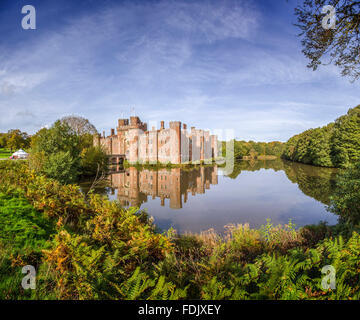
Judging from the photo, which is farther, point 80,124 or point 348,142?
point 80,124

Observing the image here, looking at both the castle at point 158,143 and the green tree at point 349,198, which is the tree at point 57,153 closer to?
the green tree at point 349,198

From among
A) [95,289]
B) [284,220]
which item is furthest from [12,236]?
[284,220]

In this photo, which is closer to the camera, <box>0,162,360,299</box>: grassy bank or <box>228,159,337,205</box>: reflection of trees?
<box>0,162,360,299</box>: grassy bank

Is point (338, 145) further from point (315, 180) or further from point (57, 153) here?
point (57, 153)

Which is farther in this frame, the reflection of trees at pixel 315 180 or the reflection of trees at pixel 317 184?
the reflection of trees at pixel 315 180

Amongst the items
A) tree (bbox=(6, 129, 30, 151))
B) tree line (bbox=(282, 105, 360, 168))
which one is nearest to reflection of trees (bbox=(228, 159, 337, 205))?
tree line (bbox=(282, 105, 360, 168))

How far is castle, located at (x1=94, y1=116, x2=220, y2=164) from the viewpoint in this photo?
44375 millimetres

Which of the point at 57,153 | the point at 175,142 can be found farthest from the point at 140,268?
the point at 175,142

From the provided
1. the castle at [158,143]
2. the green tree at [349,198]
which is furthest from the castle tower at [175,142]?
the green tree at [349,198]

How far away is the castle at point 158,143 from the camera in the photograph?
4438 centimetres

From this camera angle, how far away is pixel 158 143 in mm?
46188

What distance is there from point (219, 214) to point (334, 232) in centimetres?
614

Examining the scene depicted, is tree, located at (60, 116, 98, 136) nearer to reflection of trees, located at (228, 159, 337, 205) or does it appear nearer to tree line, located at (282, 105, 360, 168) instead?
reflection of trees, located at (228, 159, 337, 205)
